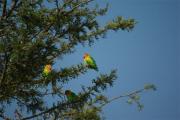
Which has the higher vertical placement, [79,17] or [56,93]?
[79,17]

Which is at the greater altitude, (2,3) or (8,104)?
(2,3)

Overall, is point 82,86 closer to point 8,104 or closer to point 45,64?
point 45,64

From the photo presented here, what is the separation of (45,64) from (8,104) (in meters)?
1.52

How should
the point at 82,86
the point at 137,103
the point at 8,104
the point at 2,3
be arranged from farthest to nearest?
1. the point at 137,103
2. the point at 2,3
3. the point at 8,104
4. the point at 82,86

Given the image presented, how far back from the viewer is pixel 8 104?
8.23m

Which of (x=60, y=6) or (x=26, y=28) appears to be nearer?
(x=26, y=28)

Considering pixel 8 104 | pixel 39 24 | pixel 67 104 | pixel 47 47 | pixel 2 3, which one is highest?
pixel 2 3

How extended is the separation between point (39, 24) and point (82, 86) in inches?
71.6

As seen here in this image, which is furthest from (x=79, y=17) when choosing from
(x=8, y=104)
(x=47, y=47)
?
(x=8, y=104)

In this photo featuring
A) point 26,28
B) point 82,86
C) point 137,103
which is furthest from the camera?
point 137,103

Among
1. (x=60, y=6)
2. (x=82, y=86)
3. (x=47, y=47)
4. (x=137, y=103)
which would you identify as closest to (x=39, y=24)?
(x=60, y=6)

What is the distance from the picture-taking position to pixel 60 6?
7906 millimetres

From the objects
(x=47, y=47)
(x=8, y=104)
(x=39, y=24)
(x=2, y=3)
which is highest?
(x=2, y=3)

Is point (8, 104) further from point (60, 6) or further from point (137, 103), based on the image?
point (137, 103)
